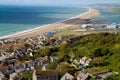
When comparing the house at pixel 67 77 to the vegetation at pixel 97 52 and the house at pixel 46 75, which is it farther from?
the vegetation at pixel 97 52

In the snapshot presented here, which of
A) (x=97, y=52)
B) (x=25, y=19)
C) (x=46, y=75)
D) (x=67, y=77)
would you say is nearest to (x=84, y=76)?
(x=67, y=77)

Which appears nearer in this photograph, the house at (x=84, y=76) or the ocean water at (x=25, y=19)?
the house at (x=84, y=76)

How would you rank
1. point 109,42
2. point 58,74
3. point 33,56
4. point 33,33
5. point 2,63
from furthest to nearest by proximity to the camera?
point 33,33
point 109,42
point 33,56
point 2,63
point 58,74

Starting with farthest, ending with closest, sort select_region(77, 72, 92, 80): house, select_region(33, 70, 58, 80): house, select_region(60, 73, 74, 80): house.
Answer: select_region(33, 70, 58, 80): house
select_region(60, 73, 74, 80): house
select_region(77, 72, 92, 80): house

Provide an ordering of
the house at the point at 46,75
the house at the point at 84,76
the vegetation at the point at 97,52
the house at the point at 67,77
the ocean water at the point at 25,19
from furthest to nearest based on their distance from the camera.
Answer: the ocean water at the point at 25,19, the vegetation at the point at 97,52, the house at the point at 46,75, the house at the point at 67,77, the house at the point at 84,76

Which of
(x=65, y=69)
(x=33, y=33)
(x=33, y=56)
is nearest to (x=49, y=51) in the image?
(x=33, y=56)

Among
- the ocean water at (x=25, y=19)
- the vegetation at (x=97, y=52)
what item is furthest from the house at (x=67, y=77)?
the ocean water at (x=25, y=19)

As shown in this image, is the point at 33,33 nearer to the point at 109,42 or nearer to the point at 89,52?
the point at 109,42

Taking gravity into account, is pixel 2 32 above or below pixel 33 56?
below

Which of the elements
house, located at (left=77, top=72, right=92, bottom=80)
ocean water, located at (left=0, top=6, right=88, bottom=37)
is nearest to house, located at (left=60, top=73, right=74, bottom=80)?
house, located at (left=77, top=72, right=92, bottom=80)

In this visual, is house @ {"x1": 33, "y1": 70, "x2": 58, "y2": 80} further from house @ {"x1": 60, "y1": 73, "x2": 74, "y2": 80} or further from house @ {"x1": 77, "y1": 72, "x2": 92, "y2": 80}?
house @ {"x1": 77, "y1": 72, "x2": 92, "y2": 80}

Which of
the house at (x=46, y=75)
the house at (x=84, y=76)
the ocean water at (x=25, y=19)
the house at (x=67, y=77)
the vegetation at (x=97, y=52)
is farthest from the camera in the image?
the ocean water at (x=25, y=19)
